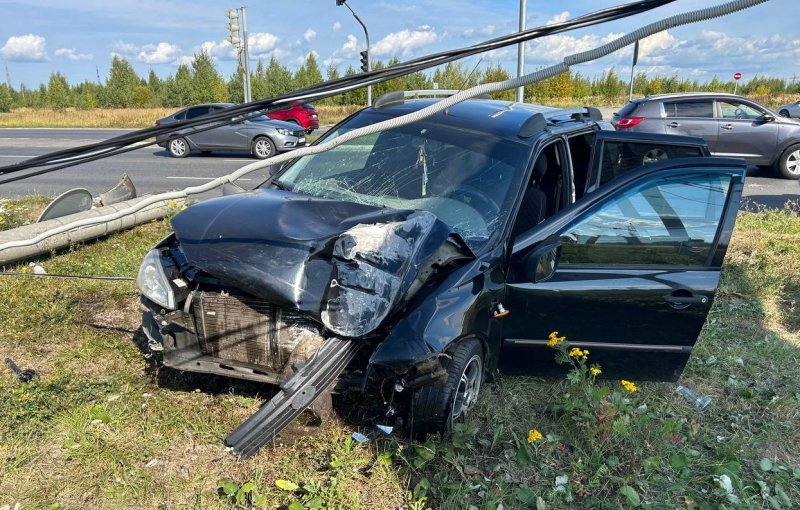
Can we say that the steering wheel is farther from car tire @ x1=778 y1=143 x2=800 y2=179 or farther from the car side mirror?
car tire @ x1=778 y1=143 x2=800 y2=179

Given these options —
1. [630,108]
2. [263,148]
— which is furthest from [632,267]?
[263,148]

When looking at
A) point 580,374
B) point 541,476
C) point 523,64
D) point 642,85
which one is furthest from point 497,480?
point 642,85

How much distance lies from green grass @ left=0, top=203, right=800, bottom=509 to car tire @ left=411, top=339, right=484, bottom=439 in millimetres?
95

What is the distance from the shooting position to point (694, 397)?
142 inches

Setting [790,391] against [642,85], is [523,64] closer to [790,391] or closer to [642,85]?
[790,391]

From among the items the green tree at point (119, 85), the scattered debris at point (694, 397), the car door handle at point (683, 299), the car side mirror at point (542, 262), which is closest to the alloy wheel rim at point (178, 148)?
the car side mirror at point (542, 262)

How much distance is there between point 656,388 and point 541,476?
4.45 feet

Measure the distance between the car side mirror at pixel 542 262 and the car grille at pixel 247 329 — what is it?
45.6 inches

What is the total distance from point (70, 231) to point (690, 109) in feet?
37.6

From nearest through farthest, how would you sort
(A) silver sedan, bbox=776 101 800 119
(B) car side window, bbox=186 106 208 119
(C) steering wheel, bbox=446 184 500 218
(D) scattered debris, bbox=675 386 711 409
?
(C) steering wheel, bbox=446 184 500 218
(D) scattered debris, bbox=675 386 711 409
(B) car side window, bbox=186 106 208 119
(A) silver sedan, bbox=776 101 800 119

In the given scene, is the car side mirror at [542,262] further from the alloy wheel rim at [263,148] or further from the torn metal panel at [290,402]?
the alloy wheel rim at [263,148]

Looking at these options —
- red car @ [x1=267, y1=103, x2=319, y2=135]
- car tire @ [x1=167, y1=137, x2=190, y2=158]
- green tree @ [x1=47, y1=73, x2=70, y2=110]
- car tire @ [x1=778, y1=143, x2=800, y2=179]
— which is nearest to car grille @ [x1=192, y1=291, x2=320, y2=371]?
car tire @ [x1=778, y1=143, x2=800, y2=179]

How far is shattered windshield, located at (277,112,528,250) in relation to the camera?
10.9 ft

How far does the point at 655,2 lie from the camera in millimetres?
2256
